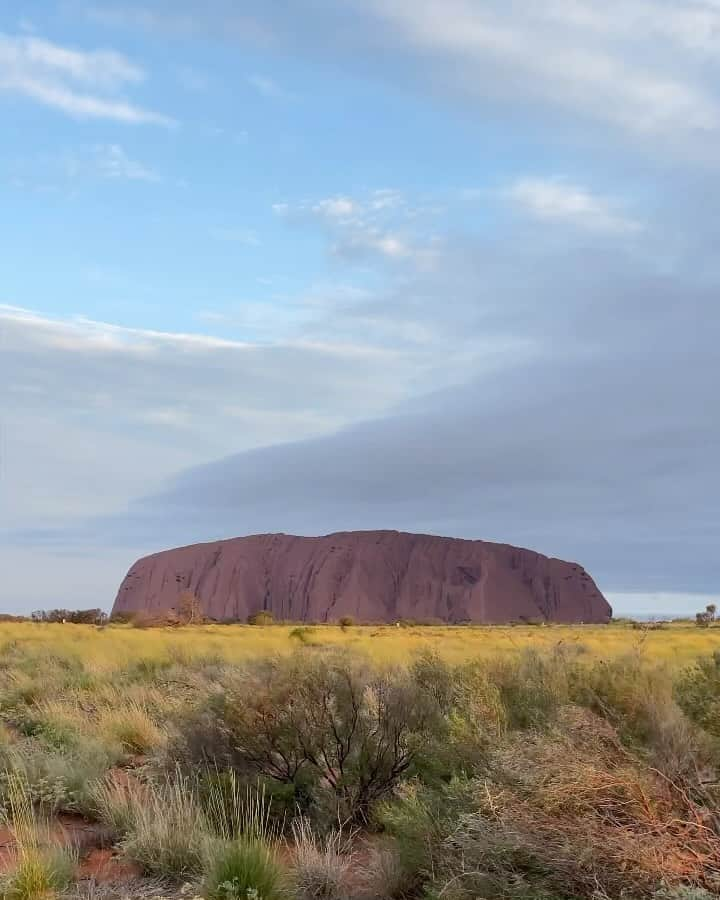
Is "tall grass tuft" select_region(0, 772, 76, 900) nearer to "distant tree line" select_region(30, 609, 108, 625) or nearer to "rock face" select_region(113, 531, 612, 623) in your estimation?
"distant tree line" select_region(30, 609, 108, 625)

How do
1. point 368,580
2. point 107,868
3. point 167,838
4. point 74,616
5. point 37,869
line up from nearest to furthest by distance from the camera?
point 37,869, point 167,838, point 107,868, point 74,616, point 368,580

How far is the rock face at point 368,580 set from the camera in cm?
10938

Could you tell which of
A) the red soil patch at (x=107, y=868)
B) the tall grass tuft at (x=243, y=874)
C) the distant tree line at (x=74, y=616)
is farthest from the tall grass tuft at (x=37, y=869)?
the distant tree line at (x=74, y=616)

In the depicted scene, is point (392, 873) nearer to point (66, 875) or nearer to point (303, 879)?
point (303, 879)

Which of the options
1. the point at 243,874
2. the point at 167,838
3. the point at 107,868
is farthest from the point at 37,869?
the point at 243,874

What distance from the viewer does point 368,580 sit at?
114 meters

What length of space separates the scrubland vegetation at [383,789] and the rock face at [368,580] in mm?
95599

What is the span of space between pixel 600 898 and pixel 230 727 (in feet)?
15.7

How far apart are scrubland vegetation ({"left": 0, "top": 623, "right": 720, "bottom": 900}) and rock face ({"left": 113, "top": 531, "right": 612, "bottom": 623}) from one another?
9560 centimetres

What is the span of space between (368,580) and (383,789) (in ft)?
352

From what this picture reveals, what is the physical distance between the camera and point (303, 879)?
5.92m

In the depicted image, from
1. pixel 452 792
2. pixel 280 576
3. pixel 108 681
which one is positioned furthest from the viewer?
pixel 280 576

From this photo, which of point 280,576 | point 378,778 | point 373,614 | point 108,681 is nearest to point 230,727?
point 378,778

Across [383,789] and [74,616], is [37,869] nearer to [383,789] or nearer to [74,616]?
[383,789]
